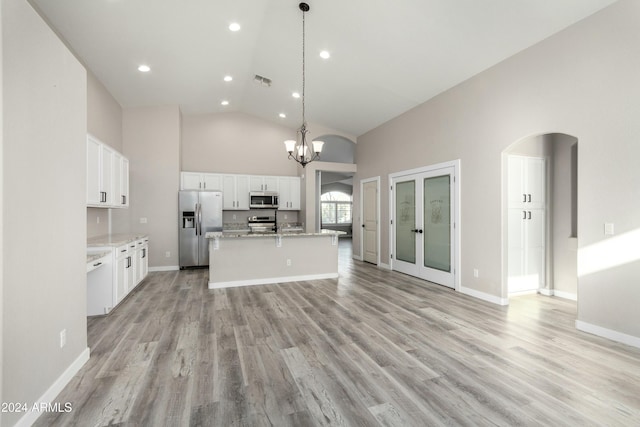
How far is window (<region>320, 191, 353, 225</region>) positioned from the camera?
1442 cm

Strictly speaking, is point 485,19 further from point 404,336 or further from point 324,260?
point 324,260

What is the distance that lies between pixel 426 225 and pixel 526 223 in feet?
4.95

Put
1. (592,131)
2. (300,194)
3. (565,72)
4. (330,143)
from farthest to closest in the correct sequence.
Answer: (330,143), (300,194), (565,72), (592,131)

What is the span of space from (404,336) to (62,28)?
5358 millimetres

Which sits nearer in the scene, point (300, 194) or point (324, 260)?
point (324, 260)

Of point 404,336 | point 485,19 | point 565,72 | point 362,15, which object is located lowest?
point 404,336

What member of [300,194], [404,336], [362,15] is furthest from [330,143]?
[404,336]

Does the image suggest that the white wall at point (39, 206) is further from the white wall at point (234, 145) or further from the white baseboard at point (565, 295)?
the white baseboard at point (565, 295)

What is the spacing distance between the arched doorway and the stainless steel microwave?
16.3 ft

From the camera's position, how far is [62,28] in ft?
12.1

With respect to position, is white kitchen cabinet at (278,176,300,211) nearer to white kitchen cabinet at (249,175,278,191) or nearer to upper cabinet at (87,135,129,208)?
white kitchen cabinet at (249,175,278,191)

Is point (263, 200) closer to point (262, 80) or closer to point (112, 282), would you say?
point (262, 80)

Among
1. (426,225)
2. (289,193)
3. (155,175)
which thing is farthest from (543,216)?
(155,175)

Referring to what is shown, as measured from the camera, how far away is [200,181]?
702cm
